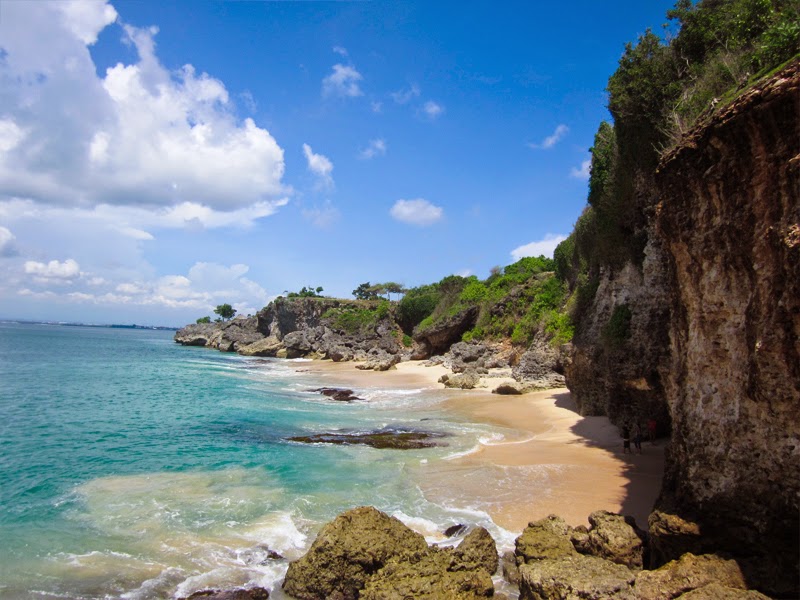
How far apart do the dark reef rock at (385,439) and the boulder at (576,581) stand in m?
9.83

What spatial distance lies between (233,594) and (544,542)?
17.3 feet

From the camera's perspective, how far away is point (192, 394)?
31.1m

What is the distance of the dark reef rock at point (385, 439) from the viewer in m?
17.2

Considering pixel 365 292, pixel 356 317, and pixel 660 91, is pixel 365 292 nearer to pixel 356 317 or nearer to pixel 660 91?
pixel 356 317

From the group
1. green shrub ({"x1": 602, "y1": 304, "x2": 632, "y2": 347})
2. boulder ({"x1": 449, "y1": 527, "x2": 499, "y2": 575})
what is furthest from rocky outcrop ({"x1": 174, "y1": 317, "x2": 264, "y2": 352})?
boulder ({"x1": 449, "y1": 527, "x2": 499, "y2": 575})

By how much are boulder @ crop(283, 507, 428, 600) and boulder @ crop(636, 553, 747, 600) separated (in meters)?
3.51

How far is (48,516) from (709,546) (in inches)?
529

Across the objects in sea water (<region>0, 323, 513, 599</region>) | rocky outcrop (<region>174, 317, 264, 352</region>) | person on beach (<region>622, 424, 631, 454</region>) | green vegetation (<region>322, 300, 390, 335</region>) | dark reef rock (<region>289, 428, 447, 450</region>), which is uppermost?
green vegetation (<region>322, 300, 390, 335</region>)

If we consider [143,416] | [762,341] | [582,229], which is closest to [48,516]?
[143,416]

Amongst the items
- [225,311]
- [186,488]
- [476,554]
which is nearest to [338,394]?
[186,488]

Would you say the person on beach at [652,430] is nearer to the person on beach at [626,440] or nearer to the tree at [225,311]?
the person on beach at [626,440]

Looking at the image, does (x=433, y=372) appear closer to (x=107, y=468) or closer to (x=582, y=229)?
(x=582, y=229)

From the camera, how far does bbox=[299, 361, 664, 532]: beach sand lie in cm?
1088

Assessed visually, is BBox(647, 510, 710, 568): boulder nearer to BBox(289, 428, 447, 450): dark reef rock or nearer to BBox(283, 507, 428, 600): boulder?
BBox(283, 507, 428, 600): boulder
